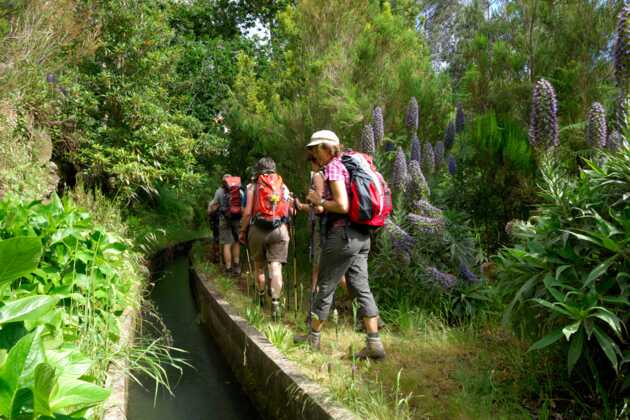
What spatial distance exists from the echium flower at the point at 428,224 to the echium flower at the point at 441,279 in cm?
41

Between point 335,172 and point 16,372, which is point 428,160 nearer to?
point 335,172

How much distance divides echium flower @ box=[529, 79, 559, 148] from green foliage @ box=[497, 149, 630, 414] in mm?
553

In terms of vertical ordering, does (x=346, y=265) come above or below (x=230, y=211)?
below

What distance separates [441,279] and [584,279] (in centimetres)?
223

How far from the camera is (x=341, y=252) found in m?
4.14

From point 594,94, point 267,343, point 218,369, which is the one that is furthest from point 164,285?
point 594,94

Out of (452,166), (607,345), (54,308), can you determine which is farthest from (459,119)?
(54,308)

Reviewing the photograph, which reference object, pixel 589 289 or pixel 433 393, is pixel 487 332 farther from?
pixel 589 289

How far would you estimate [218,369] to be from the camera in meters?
6.43

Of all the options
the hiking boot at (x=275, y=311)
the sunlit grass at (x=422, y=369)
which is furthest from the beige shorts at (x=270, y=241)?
the sunlit grass at (x=422, y=369)

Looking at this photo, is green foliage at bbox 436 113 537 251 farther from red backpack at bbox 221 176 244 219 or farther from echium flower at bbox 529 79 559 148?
red backpack at bbox 221 176 244 219

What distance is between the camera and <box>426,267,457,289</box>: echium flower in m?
5.04

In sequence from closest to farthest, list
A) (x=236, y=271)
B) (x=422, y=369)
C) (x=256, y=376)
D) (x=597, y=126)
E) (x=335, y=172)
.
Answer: (x=597, y=126) < (x=422, y=369) < (x=335, y=172) < (x=256, y=376) < (x=236, y=271)

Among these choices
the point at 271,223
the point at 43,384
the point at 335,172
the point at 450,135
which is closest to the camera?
the point at 43,384
